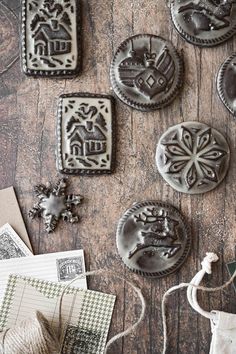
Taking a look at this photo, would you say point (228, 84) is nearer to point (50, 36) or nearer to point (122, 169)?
point (122, 169)

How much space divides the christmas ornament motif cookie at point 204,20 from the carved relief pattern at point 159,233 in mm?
463

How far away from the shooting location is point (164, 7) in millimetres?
1719

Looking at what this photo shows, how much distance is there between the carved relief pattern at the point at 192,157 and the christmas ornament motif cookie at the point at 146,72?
105 mm

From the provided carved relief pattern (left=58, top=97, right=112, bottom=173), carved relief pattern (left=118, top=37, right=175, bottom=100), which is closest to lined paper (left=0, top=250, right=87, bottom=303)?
carved relief pattern (left=58, top=97, right=112, bottom=173)

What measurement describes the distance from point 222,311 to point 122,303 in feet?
0.86

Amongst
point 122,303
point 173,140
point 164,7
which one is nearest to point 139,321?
point 122,303

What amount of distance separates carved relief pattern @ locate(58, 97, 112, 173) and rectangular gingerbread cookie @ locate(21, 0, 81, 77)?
0.32 feet

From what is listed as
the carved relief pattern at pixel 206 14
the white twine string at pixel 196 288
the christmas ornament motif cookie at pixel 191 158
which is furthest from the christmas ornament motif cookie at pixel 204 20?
the white twine string at pixel 196 288

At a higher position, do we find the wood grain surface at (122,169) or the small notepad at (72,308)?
the wood grain surface at (122,169)

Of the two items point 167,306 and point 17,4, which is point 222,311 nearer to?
point 167,306

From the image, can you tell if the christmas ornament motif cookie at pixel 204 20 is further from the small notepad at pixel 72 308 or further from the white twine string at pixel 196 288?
the small notepad at pixel 72 308

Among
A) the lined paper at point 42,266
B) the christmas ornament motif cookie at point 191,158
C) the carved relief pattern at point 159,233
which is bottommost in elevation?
the lined paper at point 42,266

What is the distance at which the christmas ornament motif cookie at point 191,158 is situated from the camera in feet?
5.53

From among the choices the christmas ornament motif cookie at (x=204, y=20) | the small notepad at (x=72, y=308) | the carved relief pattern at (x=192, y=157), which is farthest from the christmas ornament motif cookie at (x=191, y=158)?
the small notepad at (x=72, y=308)
